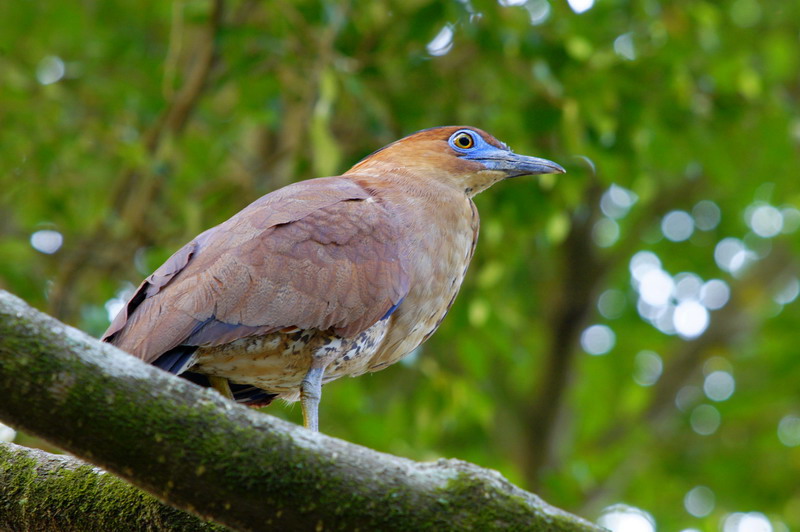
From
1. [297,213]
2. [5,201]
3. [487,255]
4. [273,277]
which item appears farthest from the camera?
[5,201]

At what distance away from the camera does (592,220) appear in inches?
383

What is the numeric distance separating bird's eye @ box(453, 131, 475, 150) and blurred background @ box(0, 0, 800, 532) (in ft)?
2.61

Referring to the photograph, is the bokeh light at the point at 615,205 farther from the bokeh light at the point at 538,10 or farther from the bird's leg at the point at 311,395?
the bird's leg at the point at 311,395

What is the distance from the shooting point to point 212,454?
2.22 meters

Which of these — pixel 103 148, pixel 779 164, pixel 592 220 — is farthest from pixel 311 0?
pixel 592 220

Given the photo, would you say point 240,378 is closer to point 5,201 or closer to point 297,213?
point 297,213

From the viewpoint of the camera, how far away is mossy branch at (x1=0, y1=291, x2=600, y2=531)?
2107mm

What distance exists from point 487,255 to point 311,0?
2115 mm

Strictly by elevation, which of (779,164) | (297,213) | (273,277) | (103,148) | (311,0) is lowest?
(273,277)

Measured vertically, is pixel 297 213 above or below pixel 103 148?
below

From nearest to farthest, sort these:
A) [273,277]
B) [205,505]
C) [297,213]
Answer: [205,505], [273,277], [297,213]

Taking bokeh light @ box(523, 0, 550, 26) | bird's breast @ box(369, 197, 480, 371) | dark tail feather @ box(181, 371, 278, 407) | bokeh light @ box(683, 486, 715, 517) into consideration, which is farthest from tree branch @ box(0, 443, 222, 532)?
bokeh light @ box(683, 486, 715, 517)

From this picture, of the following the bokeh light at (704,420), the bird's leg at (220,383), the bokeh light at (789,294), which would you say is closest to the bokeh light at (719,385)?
the bokeh light at (704,420)

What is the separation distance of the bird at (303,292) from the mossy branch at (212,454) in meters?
1.26
